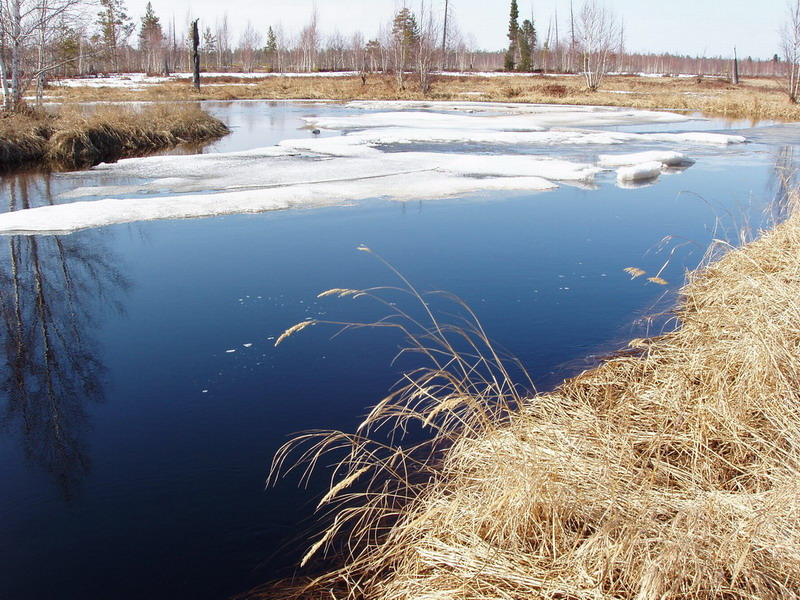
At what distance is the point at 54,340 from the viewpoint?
4.56 meters

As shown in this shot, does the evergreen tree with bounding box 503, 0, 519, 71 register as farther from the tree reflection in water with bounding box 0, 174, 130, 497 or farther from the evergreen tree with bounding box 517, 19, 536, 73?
the tree reflection in water with bounding box 0, 174, 130, 497

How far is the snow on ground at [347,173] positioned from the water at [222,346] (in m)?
0.57

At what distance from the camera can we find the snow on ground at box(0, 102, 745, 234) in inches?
323

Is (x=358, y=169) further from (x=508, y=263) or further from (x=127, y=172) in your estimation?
(x=508, y=263)

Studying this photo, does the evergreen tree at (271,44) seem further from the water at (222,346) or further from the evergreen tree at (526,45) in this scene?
the water at (222,346)

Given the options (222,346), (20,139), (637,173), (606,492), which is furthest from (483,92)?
(606,492)

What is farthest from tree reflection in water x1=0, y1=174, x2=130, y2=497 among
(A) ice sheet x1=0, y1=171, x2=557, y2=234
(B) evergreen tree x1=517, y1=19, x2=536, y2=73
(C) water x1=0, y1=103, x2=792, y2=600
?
(B) evergreen tree x1=517, y1=19, x2=536, y2=73

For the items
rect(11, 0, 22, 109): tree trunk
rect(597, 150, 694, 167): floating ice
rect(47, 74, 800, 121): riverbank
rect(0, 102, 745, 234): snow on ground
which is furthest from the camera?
rect(47, 74, 800, 121): riverbank

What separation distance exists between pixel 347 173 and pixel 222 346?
6.92m

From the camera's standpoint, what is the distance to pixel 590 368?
14.0 feet

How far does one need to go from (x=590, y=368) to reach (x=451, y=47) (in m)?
65.7

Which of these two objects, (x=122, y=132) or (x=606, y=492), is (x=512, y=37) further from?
(x=606, y=492)

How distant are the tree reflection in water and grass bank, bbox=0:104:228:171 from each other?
254 inches

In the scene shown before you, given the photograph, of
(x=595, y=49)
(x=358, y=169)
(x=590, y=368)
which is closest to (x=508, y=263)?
(x=590, y=368)
